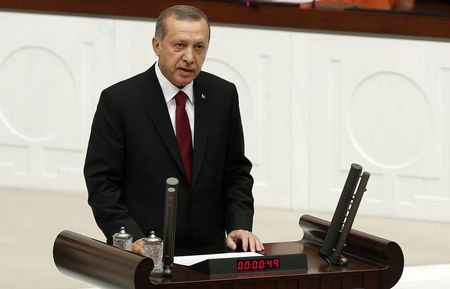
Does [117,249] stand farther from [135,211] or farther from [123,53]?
[123,53]

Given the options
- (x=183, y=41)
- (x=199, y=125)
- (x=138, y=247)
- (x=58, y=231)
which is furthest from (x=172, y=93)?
(x=58, y=231)

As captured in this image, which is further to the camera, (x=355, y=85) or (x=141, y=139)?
(x=355, y=85)

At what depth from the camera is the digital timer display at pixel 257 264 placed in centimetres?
410

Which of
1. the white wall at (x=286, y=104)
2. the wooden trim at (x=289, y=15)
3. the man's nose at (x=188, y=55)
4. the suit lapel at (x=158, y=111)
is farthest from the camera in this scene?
the wooden trim at (x=289, y=15)

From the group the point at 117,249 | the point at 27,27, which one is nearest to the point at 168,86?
the point at 117,249

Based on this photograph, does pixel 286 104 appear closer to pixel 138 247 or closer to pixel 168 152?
pixel 168 152

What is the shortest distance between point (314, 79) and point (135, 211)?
3941mm

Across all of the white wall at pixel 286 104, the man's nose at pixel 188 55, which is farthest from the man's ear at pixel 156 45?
the white wall at pixel 286 104

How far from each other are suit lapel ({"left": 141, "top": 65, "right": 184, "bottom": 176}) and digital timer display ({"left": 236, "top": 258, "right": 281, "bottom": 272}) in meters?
0.52

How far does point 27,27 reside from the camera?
8789 millimetres

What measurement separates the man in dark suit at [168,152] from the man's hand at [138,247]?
10.0 inches

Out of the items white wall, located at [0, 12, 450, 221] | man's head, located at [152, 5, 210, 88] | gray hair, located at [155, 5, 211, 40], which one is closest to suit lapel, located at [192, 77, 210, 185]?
man's head, located at [152, 5, 210, 88]

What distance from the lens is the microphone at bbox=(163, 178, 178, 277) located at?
3951 millimetres

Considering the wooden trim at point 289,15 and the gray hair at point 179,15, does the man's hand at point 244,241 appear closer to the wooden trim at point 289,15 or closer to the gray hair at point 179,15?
the gray hair at point 179,15
